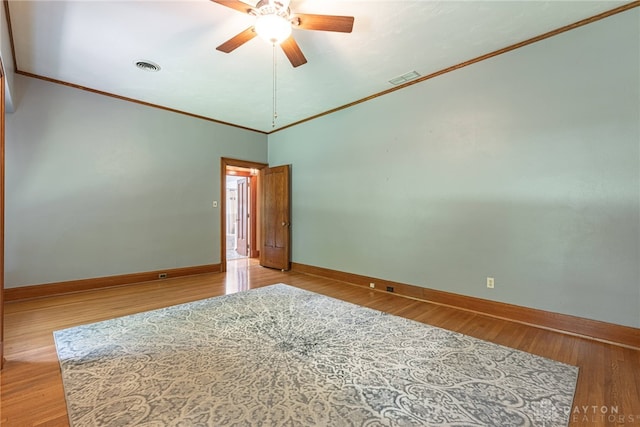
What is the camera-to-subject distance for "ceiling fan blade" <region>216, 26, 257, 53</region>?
2365mm

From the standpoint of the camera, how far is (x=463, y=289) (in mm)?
3379

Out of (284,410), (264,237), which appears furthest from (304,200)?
(284,410)

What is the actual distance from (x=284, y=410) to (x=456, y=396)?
1.11 m

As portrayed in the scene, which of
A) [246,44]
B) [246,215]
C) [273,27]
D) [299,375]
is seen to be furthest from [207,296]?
[246,215]

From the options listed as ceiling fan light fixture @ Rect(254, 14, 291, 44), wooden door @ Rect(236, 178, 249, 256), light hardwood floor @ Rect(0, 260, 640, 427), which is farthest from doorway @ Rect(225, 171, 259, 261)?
ceiling fan light fixture @ Rect(254, 14, 291, 44)

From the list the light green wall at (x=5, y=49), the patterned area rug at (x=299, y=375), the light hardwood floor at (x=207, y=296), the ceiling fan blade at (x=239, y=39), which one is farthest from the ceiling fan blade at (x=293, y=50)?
the light hardwood floor at (x=207, y=296)

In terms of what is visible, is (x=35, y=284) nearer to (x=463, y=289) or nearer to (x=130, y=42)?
(x=130, y=42)

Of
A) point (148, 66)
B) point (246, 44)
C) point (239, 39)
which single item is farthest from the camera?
point (148, 66)

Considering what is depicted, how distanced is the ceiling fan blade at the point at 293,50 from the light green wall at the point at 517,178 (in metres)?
1.92

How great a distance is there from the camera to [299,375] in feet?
6.51

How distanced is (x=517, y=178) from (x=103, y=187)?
Result: 18.7 feet

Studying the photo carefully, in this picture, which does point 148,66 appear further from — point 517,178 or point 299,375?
point 517,178

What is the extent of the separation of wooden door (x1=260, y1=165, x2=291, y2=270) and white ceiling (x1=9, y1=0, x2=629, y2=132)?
1952mm

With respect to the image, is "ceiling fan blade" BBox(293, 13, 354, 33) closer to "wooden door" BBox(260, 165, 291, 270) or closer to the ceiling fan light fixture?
the ceiling fan light fixture
